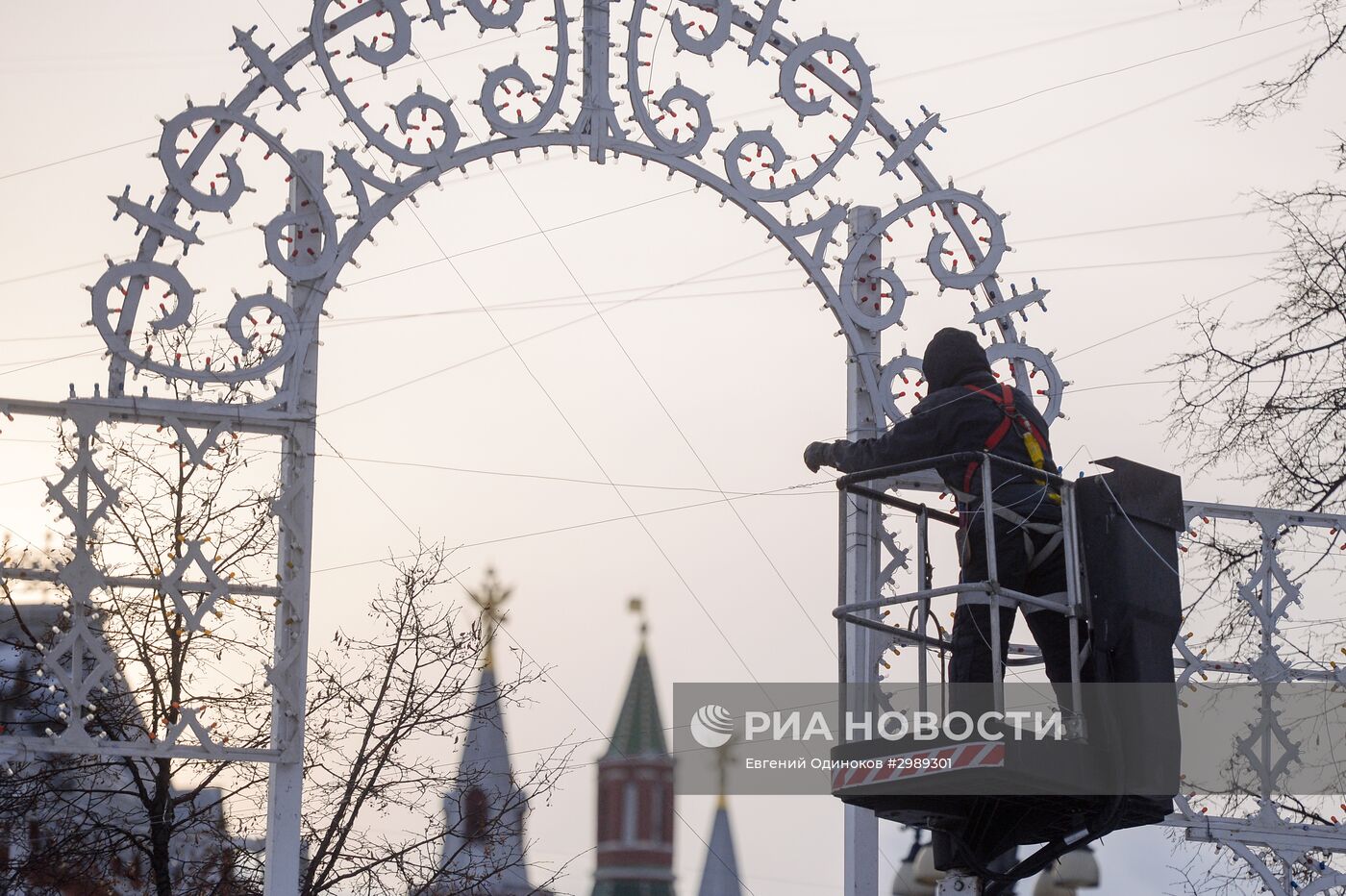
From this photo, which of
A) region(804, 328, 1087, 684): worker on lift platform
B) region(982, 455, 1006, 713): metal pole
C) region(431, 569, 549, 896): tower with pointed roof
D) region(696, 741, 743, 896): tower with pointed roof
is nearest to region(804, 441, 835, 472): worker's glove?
region(804, 328, 1087, 684): worker on lift platform

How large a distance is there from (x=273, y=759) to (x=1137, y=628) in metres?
4.27

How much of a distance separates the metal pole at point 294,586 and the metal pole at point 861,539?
287cm

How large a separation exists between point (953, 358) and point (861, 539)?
1.97m

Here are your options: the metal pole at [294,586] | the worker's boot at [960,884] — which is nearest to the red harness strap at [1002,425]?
the worker's boot at [960,884]

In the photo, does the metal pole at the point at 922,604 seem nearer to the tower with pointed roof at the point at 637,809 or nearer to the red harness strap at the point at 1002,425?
the red harness strap at the point at 1002,425

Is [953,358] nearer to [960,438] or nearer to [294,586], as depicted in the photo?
[960,438]

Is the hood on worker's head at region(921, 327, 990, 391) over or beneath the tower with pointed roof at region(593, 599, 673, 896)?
beneath

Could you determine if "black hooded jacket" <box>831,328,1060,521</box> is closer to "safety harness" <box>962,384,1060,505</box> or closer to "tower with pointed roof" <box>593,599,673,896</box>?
"safety harness" <box>962,384,1060,505</box>

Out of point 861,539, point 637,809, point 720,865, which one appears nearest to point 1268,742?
point 861,539

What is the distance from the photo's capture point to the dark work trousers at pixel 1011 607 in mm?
9664

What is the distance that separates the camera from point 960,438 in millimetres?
9945

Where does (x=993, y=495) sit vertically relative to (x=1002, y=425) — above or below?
below

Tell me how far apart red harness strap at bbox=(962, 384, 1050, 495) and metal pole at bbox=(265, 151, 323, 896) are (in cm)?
344

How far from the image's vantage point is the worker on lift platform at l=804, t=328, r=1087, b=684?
9.71 meters
